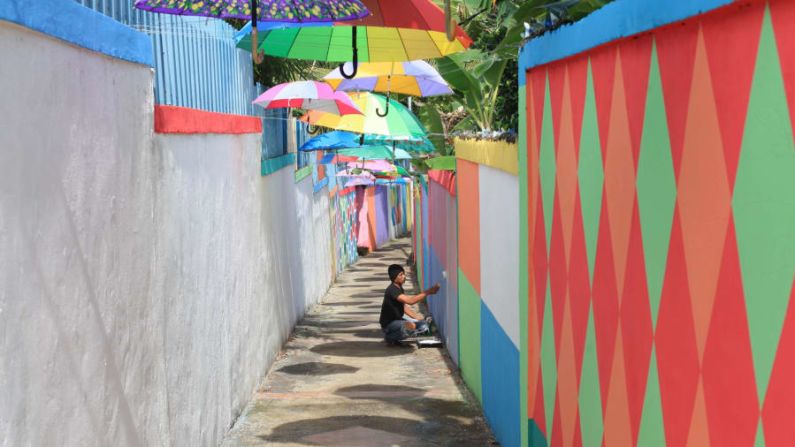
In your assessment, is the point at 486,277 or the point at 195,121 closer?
the point at 195,121

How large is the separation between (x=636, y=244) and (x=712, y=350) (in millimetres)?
1012

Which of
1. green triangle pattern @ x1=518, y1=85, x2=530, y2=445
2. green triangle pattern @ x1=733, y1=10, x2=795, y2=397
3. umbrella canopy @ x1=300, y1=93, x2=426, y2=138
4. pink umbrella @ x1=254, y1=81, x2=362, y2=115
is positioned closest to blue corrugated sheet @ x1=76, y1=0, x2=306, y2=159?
pink umbrella @ x1=254, y1=81, x2=362, y2=115

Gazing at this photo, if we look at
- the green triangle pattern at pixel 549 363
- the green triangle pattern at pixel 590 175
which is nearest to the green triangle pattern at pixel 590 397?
the green triangle pattern at pixel 590 175

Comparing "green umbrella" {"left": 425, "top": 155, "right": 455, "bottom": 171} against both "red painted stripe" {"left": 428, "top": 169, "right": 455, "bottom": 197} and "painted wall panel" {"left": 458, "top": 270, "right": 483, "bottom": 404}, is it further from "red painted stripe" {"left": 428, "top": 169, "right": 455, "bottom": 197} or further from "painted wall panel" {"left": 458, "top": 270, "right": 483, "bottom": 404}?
"painted wall panel" {"left": 458, "top": 270, "right": 483, "bottom": 404}

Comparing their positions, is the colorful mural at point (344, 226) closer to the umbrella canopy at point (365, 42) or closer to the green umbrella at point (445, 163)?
the green umbrella at point (445, 163)

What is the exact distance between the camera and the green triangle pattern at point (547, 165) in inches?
241

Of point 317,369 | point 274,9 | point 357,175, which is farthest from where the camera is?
point 357,175

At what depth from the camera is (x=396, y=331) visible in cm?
1558

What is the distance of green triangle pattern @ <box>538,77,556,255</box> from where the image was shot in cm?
612

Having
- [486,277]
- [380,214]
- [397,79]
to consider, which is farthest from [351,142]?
[380,214]

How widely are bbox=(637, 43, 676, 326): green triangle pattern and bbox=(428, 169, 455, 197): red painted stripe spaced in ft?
28.8

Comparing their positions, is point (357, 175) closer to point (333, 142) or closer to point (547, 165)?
point (333, 142)

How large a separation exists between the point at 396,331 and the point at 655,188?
1162 cm

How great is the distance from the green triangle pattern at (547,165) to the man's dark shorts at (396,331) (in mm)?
9315
